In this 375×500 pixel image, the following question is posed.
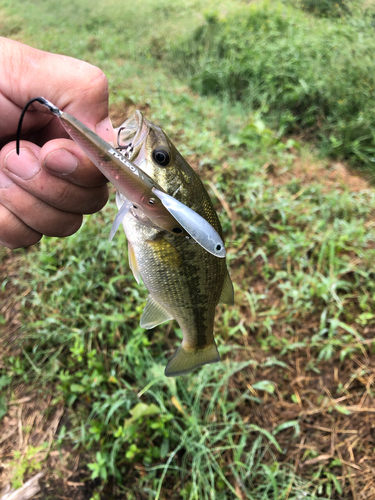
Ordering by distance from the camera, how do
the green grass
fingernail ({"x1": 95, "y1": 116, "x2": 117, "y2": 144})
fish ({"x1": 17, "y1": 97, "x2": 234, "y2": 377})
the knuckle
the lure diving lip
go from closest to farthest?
the lure diving lip, fish ({"x1": 17, "y1": 97, "x2": 234, "y2": 377}), fingernail ({"x1": 95, "y1": 116, "x2": 117, "y2": 144}), the knuckle, the green grass

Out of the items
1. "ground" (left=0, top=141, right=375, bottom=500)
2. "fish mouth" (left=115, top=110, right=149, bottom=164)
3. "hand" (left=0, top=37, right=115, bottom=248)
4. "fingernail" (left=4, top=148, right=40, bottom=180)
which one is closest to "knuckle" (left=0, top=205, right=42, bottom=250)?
"hand" (left=0, top=37, right=115, bottom=248)

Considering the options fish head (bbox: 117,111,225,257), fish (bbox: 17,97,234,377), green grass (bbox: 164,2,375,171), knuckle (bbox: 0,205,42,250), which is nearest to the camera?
fish (bbox: 17,97,234,377)

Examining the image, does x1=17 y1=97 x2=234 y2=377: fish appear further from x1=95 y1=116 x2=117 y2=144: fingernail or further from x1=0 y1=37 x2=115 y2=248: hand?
x1=0 y1=37 x2=115 y2=248: hand

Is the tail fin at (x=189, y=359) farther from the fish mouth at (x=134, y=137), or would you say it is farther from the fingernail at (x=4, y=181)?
the fingernail at (x=4, y=181)

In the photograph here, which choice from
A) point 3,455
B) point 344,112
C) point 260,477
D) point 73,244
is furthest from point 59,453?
point 344,112

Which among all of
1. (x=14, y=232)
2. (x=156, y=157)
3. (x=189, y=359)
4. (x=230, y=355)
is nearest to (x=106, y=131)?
(x=156, y=157)

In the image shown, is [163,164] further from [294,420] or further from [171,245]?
[294,420]

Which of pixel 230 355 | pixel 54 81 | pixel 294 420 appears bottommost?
pixel 294 420
